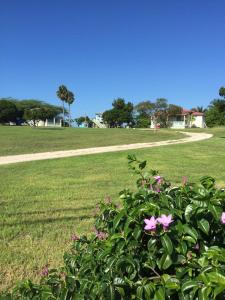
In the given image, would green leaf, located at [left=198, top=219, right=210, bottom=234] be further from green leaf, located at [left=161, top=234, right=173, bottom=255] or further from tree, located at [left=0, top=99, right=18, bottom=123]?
tree, located at [left=0, top=99, right=18, bottom=123]

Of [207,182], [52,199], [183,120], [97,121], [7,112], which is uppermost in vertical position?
[7,112]

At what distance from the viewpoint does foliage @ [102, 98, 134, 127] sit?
289 ft

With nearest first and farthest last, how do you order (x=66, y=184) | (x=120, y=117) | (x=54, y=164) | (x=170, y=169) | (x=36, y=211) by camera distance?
(x=36, y=211) < (x=66, y=184) < (x=170, y=169) < (x=54, y=164) < (x=120, y=117)

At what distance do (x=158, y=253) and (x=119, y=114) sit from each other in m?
86.9

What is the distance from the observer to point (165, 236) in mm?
2041

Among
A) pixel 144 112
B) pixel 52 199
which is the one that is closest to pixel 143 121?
pixel 144 112

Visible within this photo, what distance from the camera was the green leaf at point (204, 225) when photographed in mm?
2096

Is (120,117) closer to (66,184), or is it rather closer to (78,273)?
(66,184)

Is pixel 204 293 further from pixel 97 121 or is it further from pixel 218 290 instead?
pixel 97 121

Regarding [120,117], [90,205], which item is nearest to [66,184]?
[90,205]

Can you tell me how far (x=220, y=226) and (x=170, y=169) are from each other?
950 cm

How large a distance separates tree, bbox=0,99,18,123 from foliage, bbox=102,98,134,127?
21.6 meters

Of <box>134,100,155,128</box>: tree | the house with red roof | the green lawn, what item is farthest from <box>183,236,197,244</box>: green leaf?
the house with red roof

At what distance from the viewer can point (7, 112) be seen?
91.9 meters
